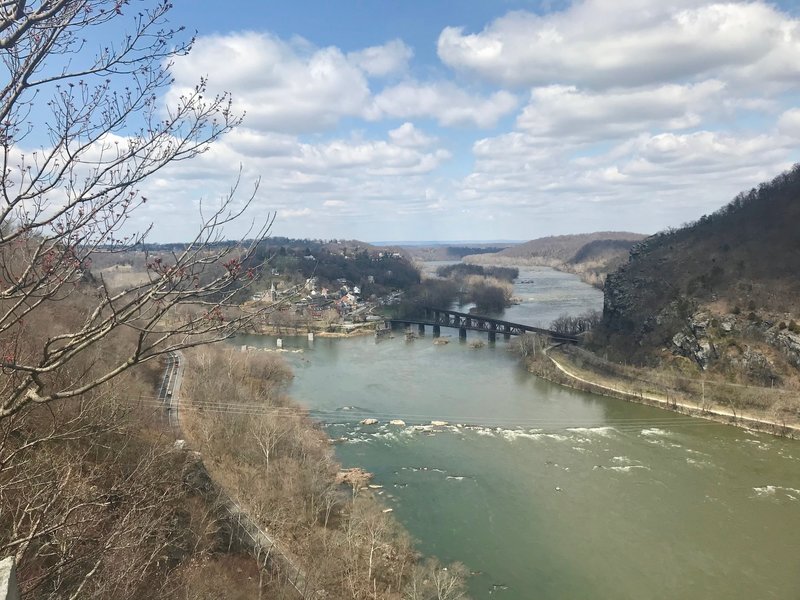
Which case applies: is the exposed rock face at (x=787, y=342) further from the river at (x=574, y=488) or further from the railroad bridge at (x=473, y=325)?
the railroad bridge at (x=473, y=325)

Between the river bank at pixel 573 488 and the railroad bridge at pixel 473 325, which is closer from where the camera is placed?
the river bank at pixel 573 488

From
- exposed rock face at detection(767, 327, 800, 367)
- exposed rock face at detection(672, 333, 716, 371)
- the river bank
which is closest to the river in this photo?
the river bank

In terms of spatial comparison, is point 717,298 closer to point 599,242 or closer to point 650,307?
point 650,307

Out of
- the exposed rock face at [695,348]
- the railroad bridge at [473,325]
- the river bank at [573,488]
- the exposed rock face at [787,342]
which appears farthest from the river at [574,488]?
the railroad bridge at [473,325]

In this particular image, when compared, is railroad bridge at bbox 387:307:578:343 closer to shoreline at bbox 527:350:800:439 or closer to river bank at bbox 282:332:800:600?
shoreline at bbox 527:350:800:439

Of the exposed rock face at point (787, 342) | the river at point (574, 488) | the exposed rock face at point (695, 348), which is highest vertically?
the exposed rock face at point (787, 342)

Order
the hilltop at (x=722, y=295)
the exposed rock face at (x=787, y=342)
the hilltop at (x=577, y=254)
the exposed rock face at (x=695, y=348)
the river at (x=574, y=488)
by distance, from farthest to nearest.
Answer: the hilltop at (x=577, y=254) < the exposed rock face at (x=695, y=348) < the hilltop at (x=722, y=295) < the exposed rock face at (x=787, y=342) < the river at (x=574, y=488)

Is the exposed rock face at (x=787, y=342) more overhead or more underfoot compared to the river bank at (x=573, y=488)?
more overhead
